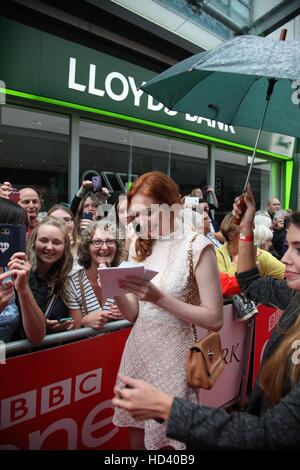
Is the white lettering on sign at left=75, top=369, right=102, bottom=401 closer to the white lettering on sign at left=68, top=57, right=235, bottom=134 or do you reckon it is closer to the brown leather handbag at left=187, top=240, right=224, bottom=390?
the brown leather handbag at left=187, top=240, right=224, bottom=390

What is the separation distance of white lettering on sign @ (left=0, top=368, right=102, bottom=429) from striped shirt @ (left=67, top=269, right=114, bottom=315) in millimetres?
403

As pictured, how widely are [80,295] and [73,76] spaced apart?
15.2 feet

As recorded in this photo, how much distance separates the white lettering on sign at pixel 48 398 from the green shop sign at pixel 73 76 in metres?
4.57

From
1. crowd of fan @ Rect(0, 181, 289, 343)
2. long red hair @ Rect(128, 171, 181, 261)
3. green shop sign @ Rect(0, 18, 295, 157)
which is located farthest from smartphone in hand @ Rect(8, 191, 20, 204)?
green shop sign @ Rect(0, 18, 295, 157)

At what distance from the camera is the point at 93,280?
273 cm

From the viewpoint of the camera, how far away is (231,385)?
330 centimetres

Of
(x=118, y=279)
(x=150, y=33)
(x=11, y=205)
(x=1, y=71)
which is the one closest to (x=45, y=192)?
(x=1, y=71)

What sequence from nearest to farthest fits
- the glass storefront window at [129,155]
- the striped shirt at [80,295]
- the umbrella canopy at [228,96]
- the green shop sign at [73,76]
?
the striped shirt at [80,295]
the umbrella canopy at [228,96]
the green shop sign at [73,76]
the glass storefront window at [129,155]

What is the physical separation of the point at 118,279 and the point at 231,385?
2233 mm

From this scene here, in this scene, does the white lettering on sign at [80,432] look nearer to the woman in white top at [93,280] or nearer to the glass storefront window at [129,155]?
the woman in white top at [93,280]

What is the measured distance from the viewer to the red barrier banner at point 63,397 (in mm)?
1892

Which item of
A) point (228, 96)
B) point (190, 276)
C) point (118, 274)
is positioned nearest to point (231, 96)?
point (228, 96)

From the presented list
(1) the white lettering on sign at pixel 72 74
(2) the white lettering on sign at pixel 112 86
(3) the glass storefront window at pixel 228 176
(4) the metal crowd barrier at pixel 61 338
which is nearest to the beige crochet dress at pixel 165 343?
(4) the metal crowd barrier at pixel 61 338

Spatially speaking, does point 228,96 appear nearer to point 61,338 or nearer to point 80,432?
point 61,338
